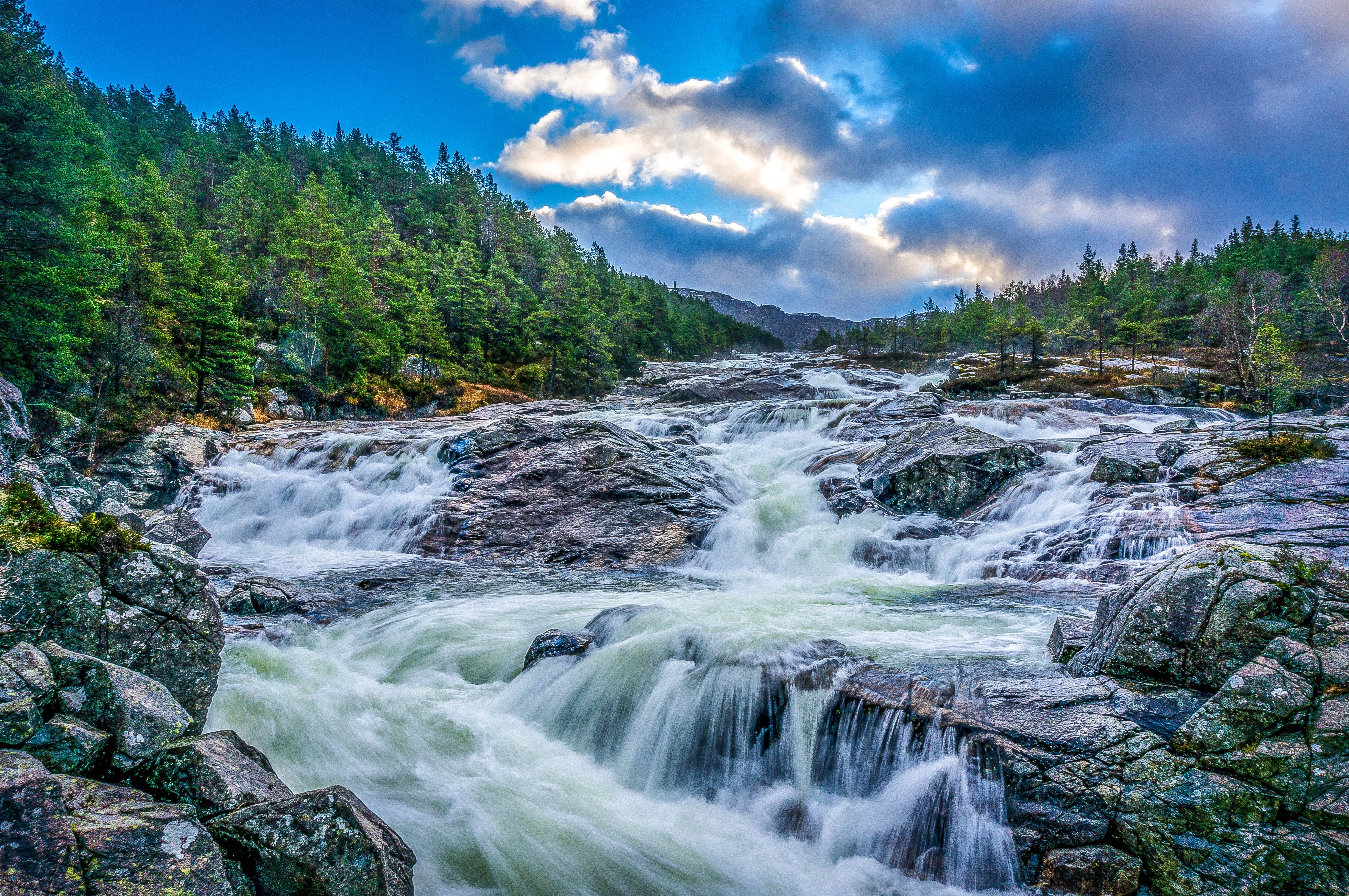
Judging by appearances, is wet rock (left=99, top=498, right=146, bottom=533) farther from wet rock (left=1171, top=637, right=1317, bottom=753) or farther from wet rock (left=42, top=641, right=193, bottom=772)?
wet rock (left=1171, top=637, right=1317, bottom=753)

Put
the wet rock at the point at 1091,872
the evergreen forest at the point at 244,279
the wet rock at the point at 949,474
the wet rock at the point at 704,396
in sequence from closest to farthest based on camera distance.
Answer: the wet rock at the point at 1091,872 < the wet rock at the point at 949,474 < the evergreen forest at the point at 244,279 < the wet rock at the point at 704,396

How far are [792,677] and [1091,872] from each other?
9.32 ft

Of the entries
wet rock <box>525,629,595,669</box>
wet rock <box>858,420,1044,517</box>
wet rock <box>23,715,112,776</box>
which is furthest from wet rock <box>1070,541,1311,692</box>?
wet rock <box>858,420,1044,517</box>

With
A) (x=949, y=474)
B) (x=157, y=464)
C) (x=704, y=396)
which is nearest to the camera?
(x=949, y=474)

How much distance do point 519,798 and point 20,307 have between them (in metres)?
22.6

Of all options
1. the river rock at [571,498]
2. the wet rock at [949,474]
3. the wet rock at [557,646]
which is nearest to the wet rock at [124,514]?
the river rock at [571,498]

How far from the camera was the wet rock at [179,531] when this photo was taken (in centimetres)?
1170

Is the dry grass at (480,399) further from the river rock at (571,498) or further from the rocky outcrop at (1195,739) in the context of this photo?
the rocky outcrop at (1195,739)

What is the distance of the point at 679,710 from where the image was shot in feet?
21.4

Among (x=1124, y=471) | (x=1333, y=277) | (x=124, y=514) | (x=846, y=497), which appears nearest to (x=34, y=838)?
(x=124, y=514)

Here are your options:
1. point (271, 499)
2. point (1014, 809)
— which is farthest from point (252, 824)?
point (271, 499)

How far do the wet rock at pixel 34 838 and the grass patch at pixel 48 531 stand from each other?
284 centimetres

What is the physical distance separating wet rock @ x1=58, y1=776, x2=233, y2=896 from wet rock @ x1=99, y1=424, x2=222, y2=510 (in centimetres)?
1940

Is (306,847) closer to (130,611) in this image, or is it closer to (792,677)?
(130,611)
